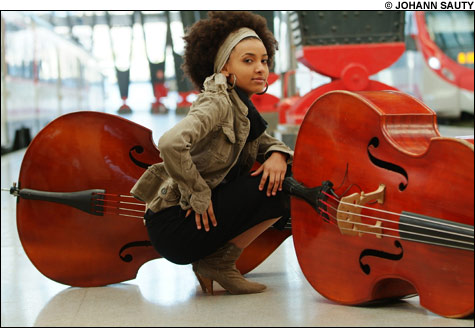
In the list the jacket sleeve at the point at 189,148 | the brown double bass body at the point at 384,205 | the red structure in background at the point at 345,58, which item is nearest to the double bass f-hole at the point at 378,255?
the brown double bass body at the point at 384,205

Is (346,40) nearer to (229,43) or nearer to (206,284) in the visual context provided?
(229,43)

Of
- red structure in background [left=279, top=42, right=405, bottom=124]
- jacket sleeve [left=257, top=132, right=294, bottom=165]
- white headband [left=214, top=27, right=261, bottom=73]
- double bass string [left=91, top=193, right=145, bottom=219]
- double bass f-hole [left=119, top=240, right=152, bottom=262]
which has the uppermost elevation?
white headband [left=214, top=27, right=261, bottom=73]

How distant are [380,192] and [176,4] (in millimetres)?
1450

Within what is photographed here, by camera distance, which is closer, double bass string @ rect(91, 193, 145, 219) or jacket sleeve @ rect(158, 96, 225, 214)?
jacket sleeve @ rect(158, 96, 225, 214)

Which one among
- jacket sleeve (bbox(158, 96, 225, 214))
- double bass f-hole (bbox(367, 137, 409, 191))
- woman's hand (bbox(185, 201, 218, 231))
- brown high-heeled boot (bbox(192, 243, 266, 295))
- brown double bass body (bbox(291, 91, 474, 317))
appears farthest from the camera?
brown high-heeled boot (bbox(192, 243, 266, 295))

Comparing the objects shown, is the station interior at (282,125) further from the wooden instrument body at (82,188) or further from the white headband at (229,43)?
the white headband at (229,43)

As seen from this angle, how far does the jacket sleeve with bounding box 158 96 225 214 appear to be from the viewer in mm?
1855

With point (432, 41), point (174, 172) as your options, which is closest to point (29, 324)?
point (174, 172)

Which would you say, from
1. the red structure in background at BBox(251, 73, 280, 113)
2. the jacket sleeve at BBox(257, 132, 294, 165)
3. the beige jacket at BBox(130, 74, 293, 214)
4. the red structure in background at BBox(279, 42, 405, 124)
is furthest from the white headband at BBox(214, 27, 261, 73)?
the red structure in background at BBox(251, 73, 280, 113)

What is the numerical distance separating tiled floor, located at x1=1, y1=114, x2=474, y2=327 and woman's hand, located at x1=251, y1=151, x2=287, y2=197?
14.5 inches

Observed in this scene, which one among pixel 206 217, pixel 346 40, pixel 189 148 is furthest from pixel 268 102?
pixel 189 148

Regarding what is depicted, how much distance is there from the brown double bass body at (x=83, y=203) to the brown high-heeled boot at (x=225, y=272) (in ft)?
0.74

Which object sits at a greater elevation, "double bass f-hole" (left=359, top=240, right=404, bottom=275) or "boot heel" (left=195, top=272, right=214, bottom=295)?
"double bass f-hole" (left=359, top=240, right=404, bottom=275)

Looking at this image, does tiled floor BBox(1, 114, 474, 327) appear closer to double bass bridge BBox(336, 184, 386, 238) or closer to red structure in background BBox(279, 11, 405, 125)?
double bass bridge BBox(336, 184, 386, 238)
